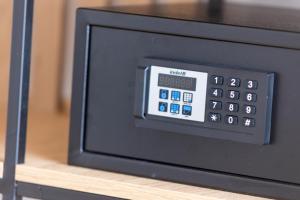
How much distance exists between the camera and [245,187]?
940 mm

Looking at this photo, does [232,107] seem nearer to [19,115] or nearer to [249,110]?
[249,110]

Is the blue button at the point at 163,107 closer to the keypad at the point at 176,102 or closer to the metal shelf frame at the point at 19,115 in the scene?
the keypad at the point at 176,102

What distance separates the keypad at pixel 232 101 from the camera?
0.92 metres

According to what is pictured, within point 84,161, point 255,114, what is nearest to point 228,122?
point 255,114

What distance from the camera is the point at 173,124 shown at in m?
0.96

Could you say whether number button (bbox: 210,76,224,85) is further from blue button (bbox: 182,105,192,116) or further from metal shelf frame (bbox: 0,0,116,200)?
metal shelf frame (bbox: 0,0,116,200)

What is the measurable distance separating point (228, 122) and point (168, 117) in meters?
0.08

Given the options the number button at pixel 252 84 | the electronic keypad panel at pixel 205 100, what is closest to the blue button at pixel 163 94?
the electronic keypad panel at pixel 205 100

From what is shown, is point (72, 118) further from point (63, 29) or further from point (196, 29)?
point (63, 29)

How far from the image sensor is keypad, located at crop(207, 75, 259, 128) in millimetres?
924

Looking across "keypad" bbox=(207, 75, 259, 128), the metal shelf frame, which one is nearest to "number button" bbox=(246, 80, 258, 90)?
"keypad" bbox=(207, 75, 259, 128)

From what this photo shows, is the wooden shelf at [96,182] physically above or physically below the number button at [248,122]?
below

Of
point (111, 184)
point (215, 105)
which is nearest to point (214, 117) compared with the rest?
point (215, 105)

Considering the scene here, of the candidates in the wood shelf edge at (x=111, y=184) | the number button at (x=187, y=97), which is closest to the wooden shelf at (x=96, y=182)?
the wood shelf edge at (x=111, y=184)
